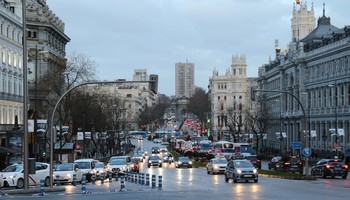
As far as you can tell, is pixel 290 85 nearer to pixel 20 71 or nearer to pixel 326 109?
pixel 326 109

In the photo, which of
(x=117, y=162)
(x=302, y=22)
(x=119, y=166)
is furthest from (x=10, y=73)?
(x=302, y=22)

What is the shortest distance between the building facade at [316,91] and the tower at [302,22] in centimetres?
4039

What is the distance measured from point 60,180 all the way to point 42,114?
40.0m

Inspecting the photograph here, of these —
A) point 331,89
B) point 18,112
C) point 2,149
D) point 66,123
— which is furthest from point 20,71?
point 331,89

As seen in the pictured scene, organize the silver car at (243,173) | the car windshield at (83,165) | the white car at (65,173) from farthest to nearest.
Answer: the car windshield at (83,165), the white car at (65,173), the silver car at (243,173)

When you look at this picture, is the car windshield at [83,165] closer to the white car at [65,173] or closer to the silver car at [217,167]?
the white car at [65,173]

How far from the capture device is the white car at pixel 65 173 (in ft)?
154

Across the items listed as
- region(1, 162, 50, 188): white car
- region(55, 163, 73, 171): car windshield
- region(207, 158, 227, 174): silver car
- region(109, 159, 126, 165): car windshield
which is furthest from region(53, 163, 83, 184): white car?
region(207, 158, 227, 174): silver car

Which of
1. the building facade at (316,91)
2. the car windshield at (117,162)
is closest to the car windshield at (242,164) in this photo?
the car windshield at (117,162)

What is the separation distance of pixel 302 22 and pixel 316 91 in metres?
76.7

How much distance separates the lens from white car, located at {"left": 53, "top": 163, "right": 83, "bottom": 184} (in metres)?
46.8

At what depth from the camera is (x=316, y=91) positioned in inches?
4360

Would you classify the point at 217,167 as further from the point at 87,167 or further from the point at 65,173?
Answer: the point at 65,173

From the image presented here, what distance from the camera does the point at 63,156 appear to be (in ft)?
239
